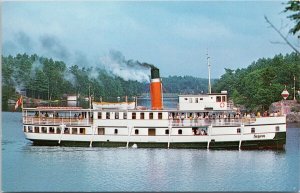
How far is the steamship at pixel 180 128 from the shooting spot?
22.9 metres

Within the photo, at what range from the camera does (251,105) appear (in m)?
46.7

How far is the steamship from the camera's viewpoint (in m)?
22.9

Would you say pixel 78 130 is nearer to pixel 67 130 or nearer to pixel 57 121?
pixel 67 130

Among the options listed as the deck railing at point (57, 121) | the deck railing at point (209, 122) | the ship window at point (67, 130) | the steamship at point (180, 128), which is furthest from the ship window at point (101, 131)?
the deck railing at point (209, 122)

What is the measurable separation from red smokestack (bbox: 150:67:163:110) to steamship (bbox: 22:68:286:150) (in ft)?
2.14

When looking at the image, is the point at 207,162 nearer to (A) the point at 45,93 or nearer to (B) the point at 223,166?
(B) the point at 223,166

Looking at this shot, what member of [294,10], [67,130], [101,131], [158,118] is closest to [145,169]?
[158,118]

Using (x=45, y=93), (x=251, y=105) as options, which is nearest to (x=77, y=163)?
(x=251, y=105)

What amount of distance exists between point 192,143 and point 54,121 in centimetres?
620

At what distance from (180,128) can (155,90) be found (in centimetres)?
247

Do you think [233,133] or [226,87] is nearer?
[233,133]

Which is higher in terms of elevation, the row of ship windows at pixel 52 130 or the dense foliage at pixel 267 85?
the dense foliage at pixel 267 85

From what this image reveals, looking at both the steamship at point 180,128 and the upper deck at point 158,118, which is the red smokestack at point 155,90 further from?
the upper deck at point 158,118

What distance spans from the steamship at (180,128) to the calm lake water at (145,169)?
0.65 meters
